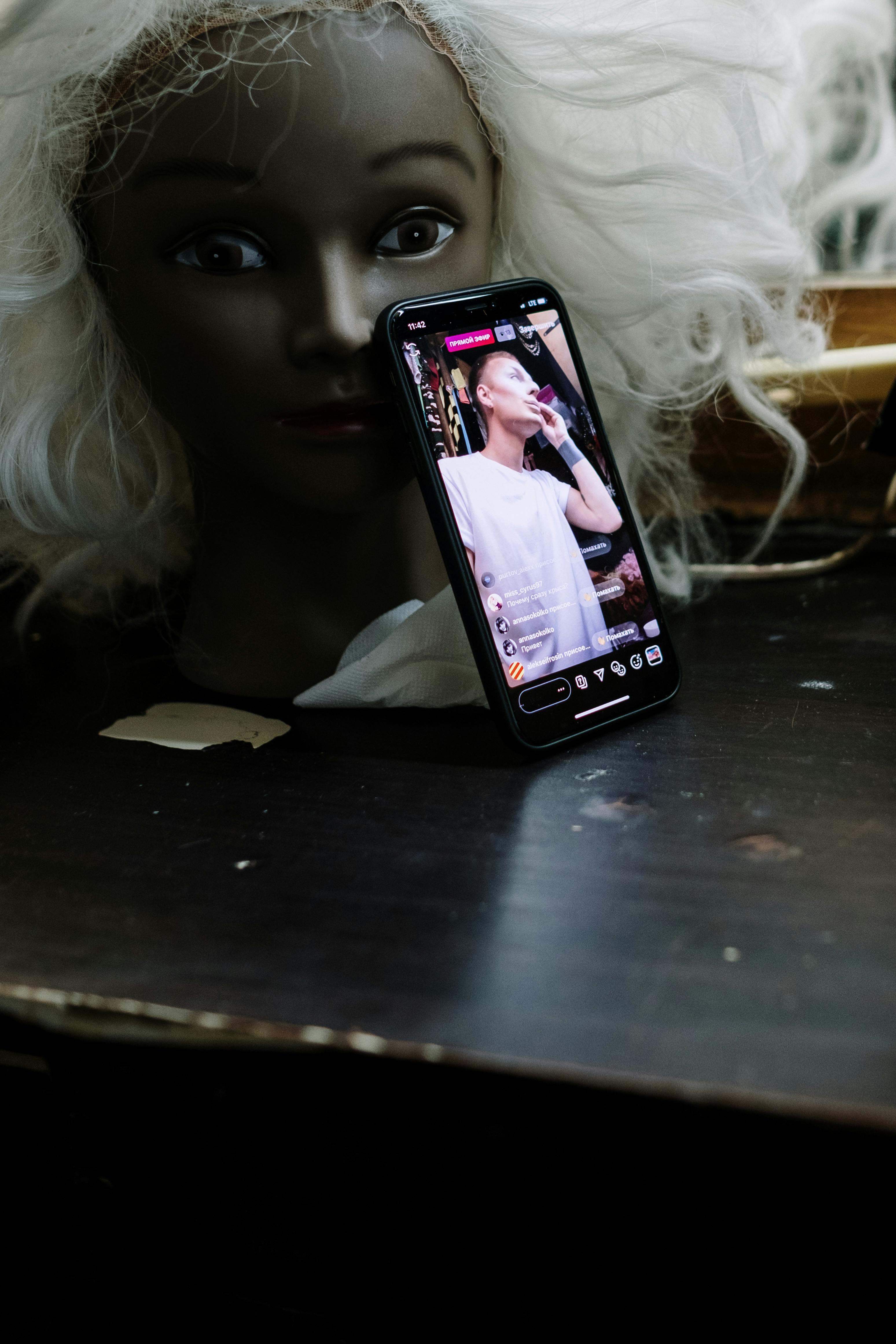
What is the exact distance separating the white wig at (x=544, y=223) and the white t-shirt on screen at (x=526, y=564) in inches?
7.3

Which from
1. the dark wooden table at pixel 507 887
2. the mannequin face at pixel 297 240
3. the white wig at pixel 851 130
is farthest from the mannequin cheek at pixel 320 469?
the white wig at pixel 851 130

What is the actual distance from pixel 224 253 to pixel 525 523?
0.19m

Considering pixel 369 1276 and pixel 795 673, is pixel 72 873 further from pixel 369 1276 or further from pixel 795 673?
pixel 795 673

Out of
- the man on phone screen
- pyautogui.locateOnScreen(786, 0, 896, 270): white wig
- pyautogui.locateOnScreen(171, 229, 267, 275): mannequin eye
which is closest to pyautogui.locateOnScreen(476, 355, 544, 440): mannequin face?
the man on phone screen

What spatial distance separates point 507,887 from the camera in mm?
404

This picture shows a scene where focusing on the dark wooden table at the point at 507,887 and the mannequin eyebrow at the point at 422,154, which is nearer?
the dark wooden table at the point at 507,887

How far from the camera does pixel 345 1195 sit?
0.36 metres

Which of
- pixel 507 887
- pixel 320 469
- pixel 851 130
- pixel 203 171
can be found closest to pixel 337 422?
pixel 320 469

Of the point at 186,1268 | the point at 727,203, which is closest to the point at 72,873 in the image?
the point at 186,1268

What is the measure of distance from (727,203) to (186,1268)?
60 cm

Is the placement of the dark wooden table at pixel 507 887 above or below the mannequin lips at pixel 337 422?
below

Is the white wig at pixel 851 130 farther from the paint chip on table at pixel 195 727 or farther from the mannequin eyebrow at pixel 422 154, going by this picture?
the paint chip on table at pixel 195 727

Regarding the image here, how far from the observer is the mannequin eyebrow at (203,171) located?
0.51 metres

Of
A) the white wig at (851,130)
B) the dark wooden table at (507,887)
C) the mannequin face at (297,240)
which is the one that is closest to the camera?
the dark wooden table at (507,887)
